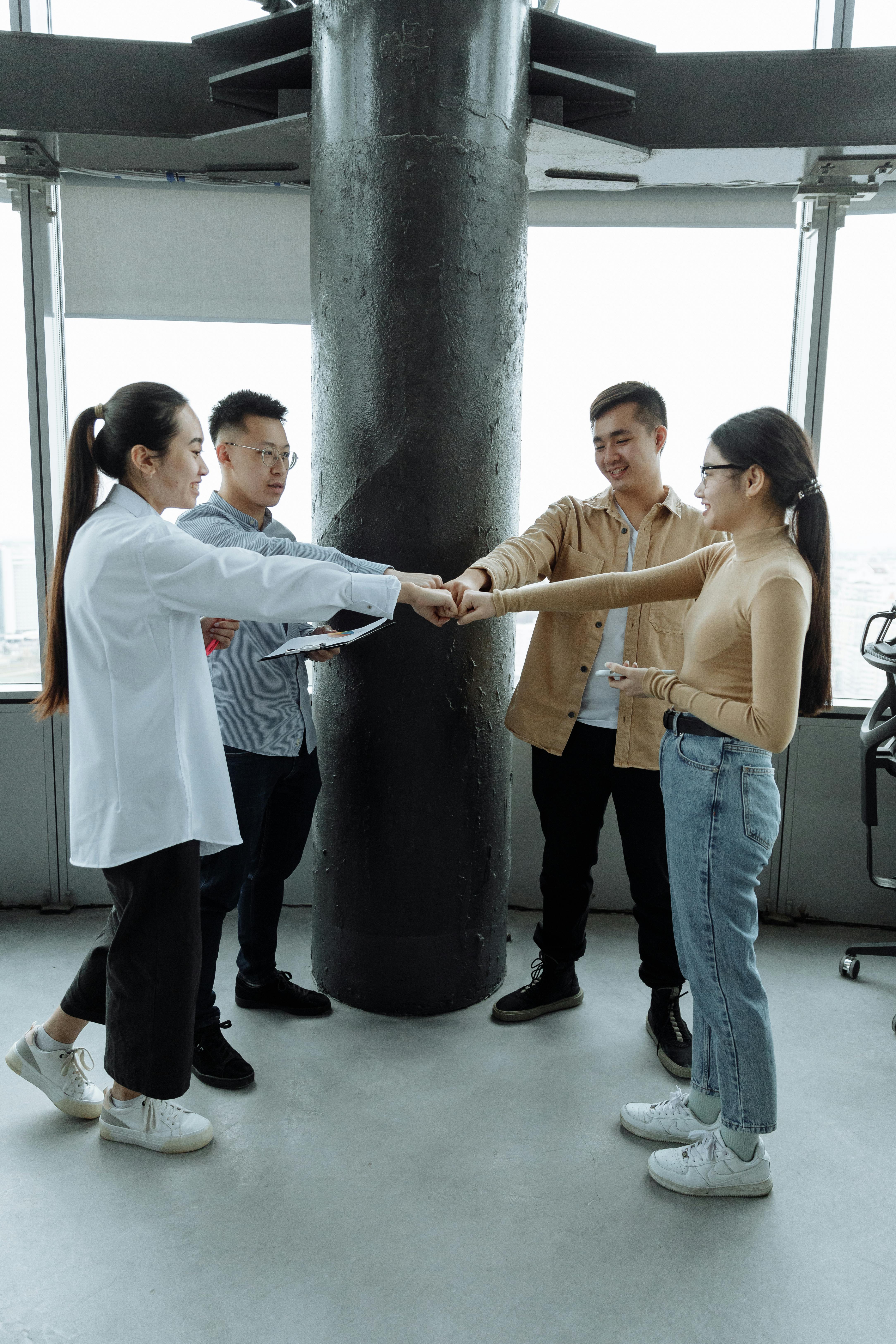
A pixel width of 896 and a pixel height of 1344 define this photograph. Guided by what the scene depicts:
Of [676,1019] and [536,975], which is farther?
[536,975]

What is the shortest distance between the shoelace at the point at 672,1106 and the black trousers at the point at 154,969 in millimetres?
1187

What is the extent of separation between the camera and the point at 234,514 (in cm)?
259

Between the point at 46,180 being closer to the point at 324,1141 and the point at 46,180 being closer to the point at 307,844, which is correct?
the point at 307,844

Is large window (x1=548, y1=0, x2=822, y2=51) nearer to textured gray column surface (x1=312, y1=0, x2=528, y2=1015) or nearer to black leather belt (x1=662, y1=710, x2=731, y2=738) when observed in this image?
textured gray column surface (x1=312, y1=0, x2=528, y2=1015)

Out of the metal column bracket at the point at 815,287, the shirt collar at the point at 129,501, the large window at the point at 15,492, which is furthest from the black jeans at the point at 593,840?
the large window at the point at 15,492

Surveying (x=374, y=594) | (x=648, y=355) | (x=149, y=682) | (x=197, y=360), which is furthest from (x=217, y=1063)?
(x=648, y=355)

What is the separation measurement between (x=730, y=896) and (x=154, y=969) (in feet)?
4.33

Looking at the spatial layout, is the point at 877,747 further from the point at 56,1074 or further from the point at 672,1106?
the point at 56,1074

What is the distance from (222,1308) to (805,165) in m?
3.80

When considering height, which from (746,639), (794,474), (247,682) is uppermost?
(794,474)

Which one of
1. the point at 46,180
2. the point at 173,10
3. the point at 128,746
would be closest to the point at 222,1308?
the point at 128,746

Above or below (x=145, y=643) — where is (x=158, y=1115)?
below

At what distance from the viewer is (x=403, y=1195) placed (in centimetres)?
210

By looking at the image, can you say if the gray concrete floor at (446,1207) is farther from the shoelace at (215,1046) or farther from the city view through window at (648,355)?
the city view through window at (648,355)
